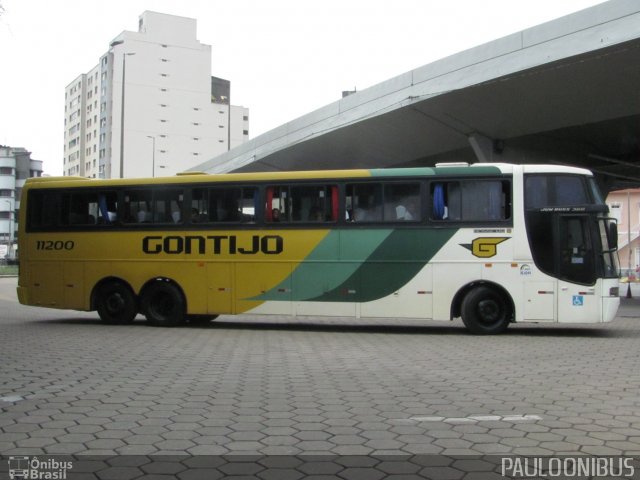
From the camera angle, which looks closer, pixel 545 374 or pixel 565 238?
pixel 545 374

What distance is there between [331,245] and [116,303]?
5.34 metres

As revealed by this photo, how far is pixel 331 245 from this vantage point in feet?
46.0

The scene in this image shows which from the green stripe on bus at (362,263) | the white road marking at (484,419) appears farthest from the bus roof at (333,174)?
the white road marking at (484,419)

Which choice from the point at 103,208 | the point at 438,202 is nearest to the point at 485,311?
the point at 438,202

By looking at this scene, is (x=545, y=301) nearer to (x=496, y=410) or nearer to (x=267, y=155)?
(x=496, y=410)

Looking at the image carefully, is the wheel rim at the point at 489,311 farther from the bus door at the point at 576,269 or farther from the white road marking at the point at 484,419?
the white road marking at the point at 484,419

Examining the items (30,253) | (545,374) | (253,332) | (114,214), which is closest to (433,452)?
(545,374)

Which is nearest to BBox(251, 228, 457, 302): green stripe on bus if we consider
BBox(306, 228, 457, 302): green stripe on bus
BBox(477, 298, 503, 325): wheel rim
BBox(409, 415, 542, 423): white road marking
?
BBox(306, 228, 457, 302): green stripe on bus

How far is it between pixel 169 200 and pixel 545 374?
953 cm

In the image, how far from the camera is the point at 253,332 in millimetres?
14328

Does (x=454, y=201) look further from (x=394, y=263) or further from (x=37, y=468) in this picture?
(x=37, y=468)

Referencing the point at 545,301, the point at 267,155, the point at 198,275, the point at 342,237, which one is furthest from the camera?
the point at 267,155

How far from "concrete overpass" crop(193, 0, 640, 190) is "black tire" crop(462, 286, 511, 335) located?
7.77 metres

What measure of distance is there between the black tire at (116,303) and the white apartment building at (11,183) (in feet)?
277
